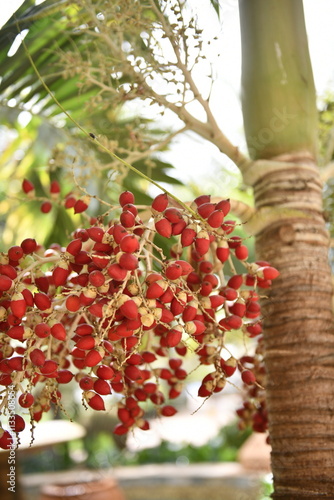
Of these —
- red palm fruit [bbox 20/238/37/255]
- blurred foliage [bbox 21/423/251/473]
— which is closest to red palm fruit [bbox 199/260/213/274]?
red palm fruit [bbox 20/238/37/255]

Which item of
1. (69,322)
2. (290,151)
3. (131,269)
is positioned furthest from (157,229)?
(290,151)

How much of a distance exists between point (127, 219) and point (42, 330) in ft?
0.72

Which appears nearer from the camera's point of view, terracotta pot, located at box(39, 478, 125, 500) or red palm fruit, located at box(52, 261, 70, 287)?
red palm fruit, located at box(52, 261, 70, 287)

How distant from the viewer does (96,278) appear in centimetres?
78

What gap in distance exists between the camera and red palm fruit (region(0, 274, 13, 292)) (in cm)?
84

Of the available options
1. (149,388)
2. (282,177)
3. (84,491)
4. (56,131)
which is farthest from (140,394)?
(84,491)

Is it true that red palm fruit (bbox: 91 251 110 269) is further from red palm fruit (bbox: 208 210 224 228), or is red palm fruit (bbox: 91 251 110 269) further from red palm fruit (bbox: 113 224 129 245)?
red palm fruit (bbox: 208 210 224 228)

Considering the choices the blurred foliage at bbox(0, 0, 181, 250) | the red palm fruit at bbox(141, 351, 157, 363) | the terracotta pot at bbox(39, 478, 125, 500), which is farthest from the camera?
the terracotta pot at bbox(39, 478, 125, 500)

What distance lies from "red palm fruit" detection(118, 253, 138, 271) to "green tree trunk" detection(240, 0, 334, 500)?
1.45 feet

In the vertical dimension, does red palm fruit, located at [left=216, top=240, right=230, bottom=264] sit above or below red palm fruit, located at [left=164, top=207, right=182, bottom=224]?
below

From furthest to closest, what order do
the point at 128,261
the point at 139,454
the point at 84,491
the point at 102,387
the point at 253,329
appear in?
the point at 139,454
the point at 84,491
the point at 253,329
the point at 102,387
the point at 128,261

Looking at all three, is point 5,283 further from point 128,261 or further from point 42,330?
point 128,261

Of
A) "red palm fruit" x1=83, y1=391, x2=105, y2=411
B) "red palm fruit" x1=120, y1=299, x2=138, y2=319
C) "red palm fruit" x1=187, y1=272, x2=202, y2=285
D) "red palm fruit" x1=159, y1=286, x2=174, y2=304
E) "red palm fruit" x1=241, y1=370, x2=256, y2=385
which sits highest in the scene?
"red palm fruit" x1=187, y1=272, x2=202, y2=285

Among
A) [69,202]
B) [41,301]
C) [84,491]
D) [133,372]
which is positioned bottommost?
[84,491]
